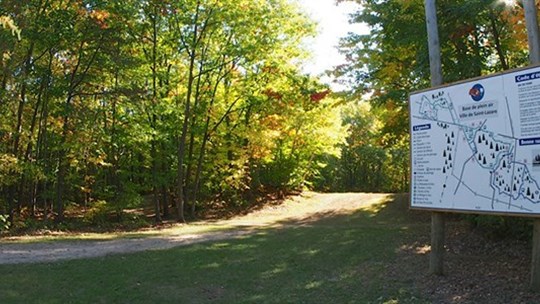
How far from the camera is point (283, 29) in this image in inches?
774

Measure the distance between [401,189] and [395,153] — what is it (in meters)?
3.68

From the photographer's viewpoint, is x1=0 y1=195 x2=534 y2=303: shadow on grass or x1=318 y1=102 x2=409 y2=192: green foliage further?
x1=318 y1=102 x2=409 y2=192: green foliage

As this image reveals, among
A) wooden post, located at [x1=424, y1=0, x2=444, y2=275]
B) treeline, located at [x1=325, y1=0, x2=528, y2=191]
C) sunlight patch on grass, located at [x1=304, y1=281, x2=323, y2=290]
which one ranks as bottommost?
sunlight patch on grass, located at [x1=304, y1=281, x2=323, y2=290]

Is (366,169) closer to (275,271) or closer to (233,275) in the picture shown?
(275,271)

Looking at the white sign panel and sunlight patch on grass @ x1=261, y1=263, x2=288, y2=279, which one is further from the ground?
the white sign panel

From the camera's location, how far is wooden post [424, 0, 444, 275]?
7230mm

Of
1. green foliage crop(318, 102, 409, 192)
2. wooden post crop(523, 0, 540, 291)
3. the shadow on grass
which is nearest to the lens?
wooden post crop(523, 0, 540, 291)

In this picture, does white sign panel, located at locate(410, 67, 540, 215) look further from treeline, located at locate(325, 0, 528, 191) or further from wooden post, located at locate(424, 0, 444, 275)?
treeline, located at locate(325, 0, 528, 191)

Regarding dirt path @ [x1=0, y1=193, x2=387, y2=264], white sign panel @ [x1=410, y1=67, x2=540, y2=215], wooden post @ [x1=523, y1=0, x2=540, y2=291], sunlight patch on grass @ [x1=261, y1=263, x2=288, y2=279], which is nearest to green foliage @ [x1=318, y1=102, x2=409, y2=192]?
dirt path @ [x1=0, y1=193, x2=387, y2=264]

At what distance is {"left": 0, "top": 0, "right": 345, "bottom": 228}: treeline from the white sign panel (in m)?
8.96

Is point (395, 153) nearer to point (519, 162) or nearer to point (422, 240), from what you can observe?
point (422, 240)

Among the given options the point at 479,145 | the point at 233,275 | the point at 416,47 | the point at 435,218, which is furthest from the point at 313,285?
the point at 416,47

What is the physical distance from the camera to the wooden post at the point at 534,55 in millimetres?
5926

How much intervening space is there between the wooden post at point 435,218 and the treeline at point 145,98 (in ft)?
27.6
